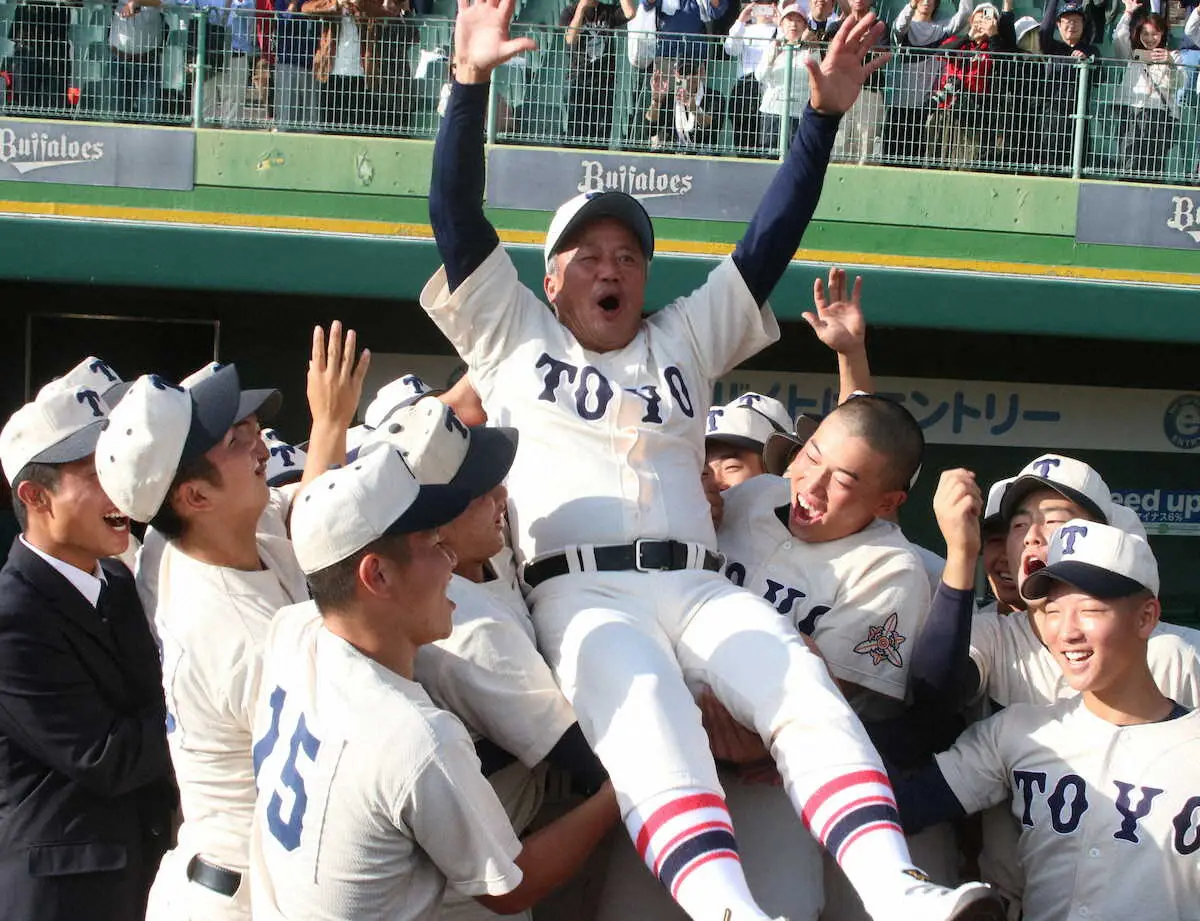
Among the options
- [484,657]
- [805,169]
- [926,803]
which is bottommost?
[926,803]

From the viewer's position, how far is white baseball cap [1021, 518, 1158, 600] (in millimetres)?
2773

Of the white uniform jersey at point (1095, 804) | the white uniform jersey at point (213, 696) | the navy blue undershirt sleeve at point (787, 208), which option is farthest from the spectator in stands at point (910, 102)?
the white uniform jersey at point (213, 696)

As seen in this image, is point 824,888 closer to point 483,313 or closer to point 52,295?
point 483,313

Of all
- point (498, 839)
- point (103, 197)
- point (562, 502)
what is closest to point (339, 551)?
point (498, 839)

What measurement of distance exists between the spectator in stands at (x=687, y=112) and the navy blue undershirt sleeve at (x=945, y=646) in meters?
5.58

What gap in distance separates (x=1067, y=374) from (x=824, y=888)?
579 cm

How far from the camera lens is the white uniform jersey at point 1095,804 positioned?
2680 millimetres

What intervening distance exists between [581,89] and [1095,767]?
5.94m

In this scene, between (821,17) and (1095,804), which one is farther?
(821,17)

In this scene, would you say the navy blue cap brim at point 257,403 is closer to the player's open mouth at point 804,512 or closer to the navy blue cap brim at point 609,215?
the navy blue cap brim at point 609,215

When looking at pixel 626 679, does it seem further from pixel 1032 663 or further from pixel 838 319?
pixel 838 319

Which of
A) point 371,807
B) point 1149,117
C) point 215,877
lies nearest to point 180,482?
point 215,877

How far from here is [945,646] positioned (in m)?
2.87

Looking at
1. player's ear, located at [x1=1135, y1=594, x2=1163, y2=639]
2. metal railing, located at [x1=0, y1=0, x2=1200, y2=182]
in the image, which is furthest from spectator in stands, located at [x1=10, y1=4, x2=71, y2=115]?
player's ear, located at [x1=1135, y1=594, x2=1163, y2=639]
